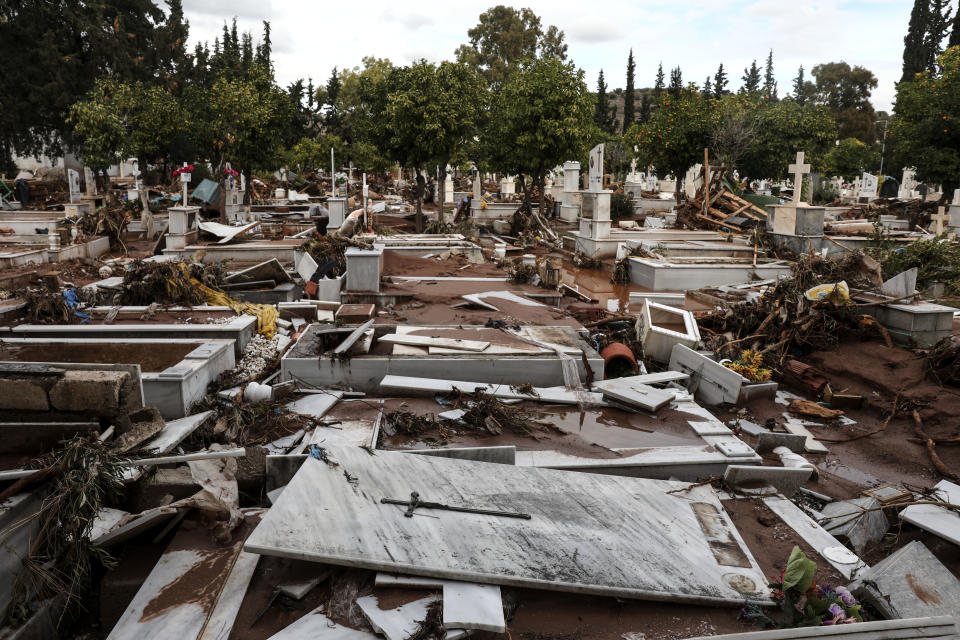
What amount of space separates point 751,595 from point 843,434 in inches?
170

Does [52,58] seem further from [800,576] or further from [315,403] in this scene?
[800,576]

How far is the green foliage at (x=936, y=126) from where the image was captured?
822 inches

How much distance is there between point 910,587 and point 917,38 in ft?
173

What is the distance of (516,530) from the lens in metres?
4.01

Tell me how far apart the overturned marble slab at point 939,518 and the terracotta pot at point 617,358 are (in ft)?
11.7

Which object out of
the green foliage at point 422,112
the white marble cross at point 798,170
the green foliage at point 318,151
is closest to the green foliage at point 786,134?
the white marble cross at point 798,170

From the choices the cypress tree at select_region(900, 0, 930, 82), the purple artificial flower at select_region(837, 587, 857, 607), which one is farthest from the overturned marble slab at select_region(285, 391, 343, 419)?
the cypress tree at select_region(900, 0, 930, 82)

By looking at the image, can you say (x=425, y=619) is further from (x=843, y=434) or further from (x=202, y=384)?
(x=843, y=434)

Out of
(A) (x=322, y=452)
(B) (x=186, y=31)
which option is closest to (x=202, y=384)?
(A) (x=322, y=452)

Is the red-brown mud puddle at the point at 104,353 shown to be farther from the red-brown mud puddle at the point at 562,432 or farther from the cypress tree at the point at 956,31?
the cypress tree at the point at 956,31

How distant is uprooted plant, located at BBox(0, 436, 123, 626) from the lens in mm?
3840

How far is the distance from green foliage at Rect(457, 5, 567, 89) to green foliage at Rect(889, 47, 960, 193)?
3027 cm

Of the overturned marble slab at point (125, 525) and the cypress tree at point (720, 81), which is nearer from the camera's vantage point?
the overturned marble slab at point (125, 525)

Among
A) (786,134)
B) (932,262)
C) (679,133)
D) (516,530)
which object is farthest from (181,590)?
(786,134)
